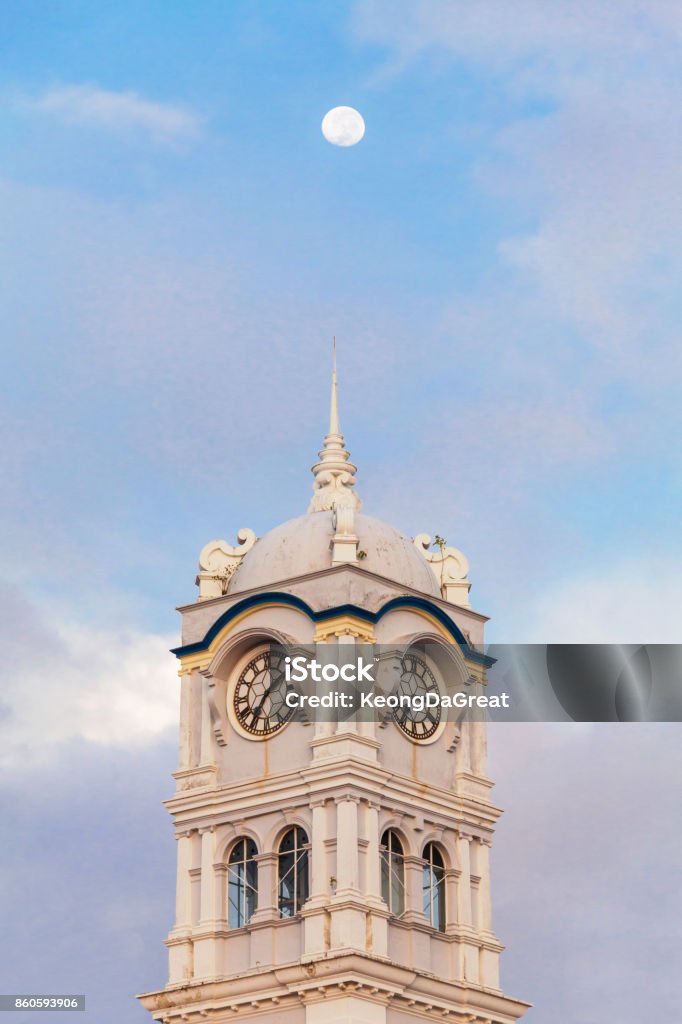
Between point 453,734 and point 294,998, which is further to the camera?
point 453,734

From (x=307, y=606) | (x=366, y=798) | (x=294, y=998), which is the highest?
(x=307, y=606)

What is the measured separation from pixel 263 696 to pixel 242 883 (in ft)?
14.9

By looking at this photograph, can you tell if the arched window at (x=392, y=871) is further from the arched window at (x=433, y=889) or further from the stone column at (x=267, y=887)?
the stone column at (x=267, y=887)

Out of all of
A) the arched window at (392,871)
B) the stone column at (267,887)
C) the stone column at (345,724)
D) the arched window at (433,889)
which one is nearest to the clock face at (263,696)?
the stone column at (345,724)

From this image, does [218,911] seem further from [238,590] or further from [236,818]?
[238,590]

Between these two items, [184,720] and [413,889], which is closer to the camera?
[413,889]

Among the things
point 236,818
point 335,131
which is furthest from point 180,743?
point 335,131

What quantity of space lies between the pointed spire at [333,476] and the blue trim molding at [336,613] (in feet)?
12.5

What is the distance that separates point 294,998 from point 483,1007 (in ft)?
17.1

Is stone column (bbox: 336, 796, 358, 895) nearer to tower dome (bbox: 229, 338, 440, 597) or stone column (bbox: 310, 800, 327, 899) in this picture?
stone column (bbox: 310, 800, 327, 899)

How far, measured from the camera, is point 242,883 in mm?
71562

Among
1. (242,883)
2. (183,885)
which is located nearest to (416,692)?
(242,883)

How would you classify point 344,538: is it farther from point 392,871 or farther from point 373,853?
point 392,871

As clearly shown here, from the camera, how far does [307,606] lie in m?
71.2
